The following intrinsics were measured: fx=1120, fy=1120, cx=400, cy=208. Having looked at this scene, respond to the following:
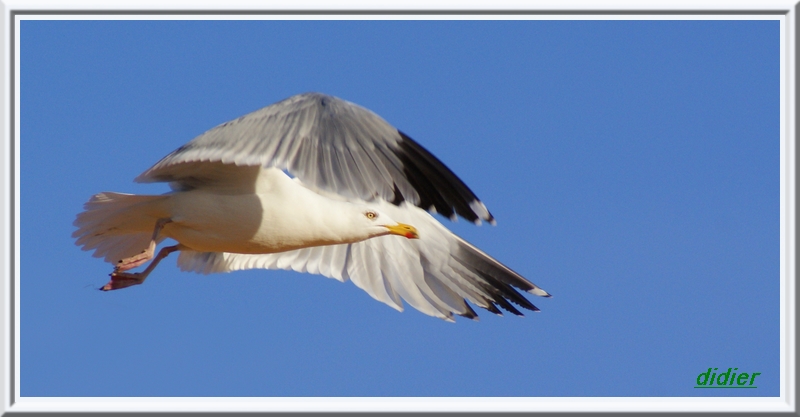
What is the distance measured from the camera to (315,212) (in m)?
5.92

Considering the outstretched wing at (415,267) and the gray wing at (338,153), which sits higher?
the gray wing at (338,153)

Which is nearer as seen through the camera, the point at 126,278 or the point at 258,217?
the point at 258,217

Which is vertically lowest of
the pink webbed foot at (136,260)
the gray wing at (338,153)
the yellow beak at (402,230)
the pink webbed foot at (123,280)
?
the pink webbed foot at (123,280)

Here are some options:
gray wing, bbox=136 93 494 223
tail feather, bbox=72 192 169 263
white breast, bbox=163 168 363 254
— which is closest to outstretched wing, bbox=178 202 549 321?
tail feather, bbox=72 192 169 263

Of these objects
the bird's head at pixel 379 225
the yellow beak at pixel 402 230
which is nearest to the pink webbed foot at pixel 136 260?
the bird's head at pixel 379 225

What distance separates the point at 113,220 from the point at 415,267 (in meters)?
2.07

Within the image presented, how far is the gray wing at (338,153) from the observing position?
4.93 metres

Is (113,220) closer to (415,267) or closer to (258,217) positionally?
(258,217)

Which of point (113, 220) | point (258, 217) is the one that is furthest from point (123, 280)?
point (258, 217)

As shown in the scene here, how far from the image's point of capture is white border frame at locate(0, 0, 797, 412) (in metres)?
4.88

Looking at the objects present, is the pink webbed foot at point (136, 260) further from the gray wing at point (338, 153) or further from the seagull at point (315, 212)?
the gray wing at point (338, 153)

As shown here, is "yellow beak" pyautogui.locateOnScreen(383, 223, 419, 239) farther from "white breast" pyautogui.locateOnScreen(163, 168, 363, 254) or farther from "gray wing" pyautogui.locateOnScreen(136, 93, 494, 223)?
"gray wing" pyautogui.locateOnScreen(136, 93, 494, 223)
